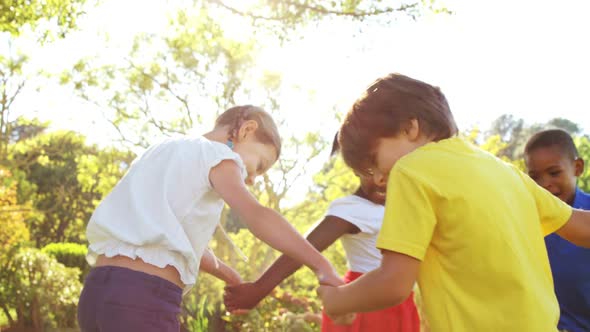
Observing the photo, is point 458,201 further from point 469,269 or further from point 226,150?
point 226,150

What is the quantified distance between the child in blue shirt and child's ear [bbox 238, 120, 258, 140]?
4.81 feet

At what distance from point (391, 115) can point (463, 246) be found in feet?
1.37

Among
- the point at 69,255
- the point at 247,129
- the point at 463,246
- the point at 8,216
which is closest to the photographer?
the point at 463,246

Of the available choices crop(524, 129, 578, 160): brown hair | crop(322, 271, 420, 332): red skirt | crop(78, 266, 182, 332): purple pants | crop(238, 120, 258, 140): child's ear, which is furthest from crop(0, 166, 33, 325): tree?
crop(78, 266, 182, 332): purple pants

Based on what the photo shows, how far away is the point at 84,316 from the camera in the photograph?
2.45 meters

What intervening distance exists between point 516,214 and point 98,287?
128 cm

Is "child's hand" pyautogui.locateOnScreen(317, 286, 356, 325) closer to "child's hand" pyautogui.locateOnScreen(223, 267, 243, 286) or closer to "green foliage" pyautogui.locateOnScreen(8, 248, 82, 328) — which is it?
"child's hand" pyautogui.locateOnScreen(223, 267, 243, 286)

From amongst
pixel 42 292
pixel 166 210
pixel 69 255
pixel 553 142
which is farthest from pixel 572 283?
pixel 69 255

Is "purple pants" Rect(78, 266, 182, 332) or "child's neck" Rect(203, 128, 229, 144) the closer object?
"purple pants" Rect(78, 266, 182, 332)

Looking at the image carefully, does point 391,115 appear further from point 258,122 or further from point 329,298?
point 258,122

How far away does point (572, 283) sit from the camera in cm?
332

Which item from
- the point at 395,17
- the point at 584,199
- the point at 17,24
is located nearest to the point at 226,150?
the point at 584,199

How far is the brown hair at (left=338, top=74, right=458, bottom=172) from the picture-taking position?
207 cm

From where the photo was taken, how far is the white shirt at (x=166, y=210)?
7.90ft
